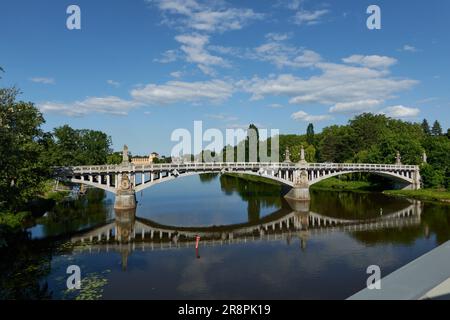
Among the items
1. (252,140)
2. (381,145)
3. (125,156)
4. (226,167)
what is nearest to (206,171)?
(226,167)

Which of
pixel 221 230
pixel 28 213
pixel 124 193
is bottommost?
pixel 221 230

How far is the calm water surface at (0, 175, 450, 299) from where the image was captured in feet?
67.6

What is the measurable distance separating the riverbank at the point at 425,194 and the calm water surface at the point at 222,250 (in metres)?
3.89

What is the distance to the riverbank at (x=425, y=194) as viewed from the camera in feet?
177

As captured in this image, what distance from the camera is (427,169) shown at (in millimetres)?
64688

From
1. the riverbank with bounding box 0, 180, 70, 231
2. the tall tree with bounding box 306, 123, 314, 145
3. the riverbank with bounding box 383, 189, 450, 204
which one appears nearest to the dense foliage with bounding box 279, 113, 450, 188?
the tall tree with bounding box 306, 123, 314, 145

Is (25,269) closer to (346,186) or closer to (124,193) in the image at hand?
(124,193)

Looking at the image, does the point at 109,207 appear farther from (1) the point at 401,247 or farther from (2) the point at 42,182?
(1) the point at 401,247


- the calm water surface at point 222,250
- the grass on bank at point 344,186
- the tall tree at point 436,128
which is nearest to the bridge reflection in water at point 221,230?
the calm water surface at point 222,250

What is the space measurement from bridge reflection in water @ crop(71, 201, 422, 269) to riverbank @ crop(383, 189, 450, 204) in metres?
9.31

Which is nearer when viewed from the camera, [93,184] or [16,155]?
[16,155]

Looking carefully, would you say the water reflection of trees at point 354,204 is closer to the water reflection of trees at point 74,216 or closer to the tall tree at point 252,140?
the water reflection of trees at point 74,216

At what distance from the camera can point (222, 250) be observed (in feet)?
96.9

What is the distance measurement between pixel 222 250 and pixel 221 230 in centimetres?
852
